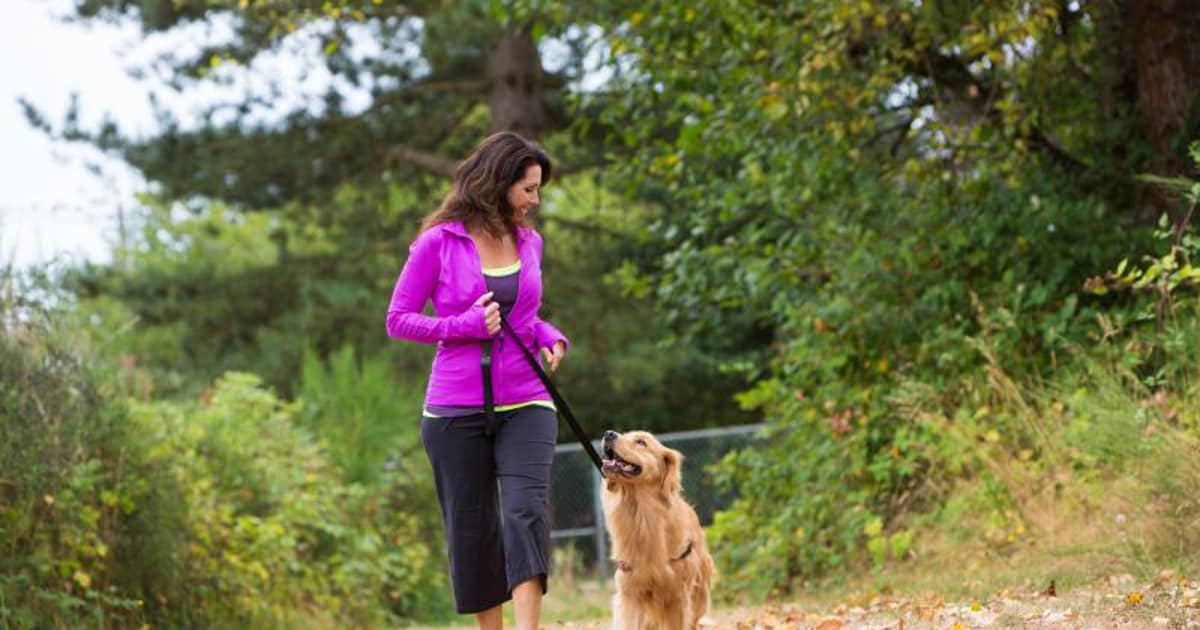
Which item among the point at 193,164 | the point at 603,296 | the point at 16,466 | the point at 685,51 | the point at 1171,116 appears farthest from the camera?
the point at 603,296

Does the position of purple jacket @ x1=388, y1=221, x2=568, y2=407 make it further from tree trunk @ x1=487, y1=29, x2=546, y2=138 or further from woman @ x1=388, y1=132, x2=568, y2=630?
tree trunk @ x1=487, y1=29, x2=546, y2=138

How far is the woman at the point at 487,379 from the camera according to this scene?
19.5 ft

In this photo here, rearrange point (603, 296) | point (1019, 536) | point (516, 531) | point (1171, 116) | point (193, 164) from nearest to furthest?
1. point (516, 531)
2. point (1019, 536)
3. point (1171, 116)
4. point (193, 164)
5. point (603, 296)

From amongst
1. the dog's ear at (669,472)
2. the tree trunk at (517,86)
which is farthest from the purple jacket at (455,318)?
the tree trunk at (517,86)

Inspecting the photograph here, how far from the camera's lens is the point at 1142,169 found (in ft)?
35.0

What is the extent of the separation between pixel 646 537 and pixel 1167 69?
19.9 feet

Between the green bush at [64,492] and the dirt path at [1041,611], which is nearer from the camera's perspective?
the dirt path at [1041,611]

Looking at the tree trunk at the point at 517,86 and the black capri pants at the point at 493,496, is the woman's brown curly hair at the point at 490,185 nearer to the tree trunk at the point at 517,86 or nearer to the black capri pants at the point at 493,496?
the black capri pants at the point at 493,496

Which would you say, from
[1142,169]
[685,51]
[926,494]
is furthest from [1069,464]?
[685,51]

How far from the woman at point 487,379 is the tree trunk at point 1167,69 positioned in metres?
5.83

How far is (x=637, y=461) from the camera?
20.4 ft

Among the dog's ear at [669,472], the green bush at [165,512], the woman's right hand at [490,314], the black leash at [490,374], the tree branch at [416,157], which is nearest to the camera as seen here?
the woman's right hand at [490,314]

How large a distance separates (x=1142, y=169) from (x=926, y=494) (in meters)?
2.59

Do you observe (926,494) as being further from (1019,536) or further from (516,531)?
(516,531)
